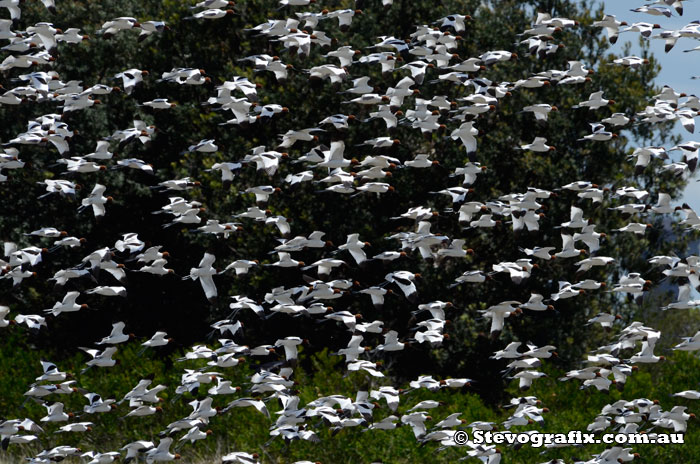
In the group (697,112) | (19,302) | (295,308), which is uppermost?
(697,112)

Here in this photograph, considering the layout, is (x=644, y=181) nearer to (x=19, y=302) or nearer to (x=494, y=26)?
(x=494, y=26)

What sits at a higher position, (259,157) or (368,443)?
(259,157)

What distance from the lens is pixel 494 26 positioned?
24.0 meters

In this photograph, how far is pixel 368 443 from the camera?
16969mm

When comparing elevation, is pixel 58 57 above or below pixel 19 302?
above

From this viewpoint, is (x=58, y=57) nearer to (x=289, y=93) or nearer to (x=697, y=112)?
(x=289, y=93)

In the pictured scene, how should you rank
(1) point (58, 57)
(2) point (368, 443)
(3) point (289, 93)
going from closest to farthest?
(2) point (368, 443)
(3) point (289, 93)
(1) point (58, 57)

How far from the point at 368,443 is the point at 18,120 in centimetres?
1232

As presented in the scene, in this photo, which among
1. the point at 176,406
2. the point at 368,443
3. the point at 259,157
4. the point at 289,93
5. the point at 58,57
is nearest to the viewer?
the point at 368,443

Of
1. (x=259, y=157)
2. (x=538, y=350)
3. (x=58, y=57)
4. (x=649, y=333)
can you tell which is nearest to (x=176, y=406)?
(x=259, y=157)

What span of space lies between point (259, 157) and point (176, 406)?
5096 mm

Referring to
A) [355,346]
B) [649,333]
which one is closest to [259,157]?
[355,346]

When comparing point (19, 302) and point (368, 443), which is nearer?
point (368, 443)

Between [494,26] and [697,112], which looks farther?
[494,26]
